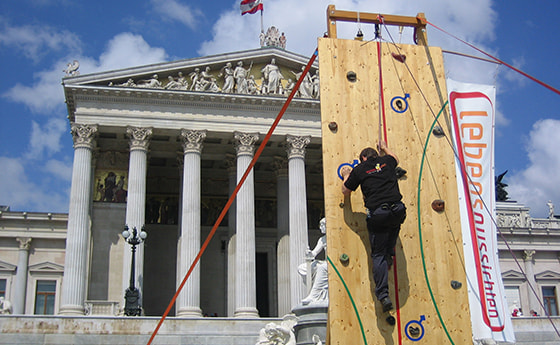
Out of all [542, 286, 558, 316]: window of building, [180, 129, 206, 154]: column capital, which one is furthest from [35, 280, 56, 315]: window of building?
[542, 286, 558, 316]: window of building

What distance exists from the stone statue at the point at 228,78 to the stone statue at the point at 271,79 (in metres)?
1.75

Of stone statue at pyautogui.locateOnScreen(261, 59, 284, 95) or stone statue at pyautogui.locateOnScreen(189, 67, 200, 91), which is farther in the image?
stone statue at pyautogui.locateOnScreen(261, 59, 284, 95)

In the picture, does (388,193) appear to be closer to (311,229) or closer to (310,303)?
(310,303)

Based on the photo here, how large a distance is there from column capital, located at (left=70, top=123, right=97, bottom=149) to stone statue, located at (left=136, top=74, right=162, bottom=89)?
3.49 meters

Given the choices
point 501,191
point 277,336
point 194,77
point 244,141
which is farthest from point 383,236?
point 501,191

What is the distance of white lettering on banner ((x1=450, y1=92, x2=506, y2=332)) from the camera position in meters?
6.84

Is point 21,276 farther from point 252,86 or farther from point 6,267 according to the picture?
point 252,86

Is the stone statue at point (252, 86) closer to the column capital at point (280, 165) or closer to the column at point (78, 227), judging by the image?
the column capital at point (280, 165)

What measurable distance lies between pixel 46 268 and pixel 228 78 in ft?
60.2

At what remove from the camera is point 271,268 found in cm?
4128

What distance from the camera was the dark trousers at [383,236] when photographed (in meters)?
6.14

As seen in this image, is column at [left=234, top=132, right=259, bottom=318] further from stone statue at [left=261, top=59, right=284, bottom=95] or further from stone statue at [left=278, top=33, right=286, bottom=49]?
stone statue at [left=278, top=33, right=286, bottom=49]

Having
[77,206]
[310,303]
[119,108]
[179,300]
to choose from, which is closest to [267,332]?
[310,303]

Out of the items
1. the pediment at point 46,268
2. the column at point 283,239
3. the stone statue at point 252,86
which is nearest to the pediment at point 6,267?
the pediment at point 46,268
